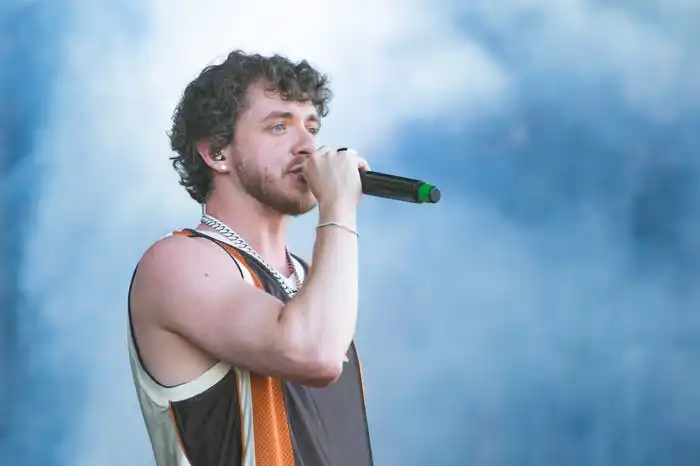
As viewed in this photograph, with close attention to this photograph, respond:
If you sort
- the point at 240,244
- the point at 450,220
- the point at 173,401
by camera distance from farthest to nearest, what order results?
the point at 450,220, the point at 240,244, the point at 173,401

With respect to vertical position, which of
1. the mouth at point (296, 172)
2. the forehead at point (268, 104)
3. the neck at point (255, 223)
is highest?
the forehead at point (268, 104)

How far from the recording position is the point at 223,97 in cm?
165

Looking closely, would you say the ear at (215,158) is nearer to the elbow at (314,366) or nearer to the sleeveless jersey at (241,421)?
the sleeveless jersey at (241,421)

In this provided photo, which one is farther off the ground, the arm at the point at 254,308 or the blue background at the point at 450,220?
the blue background at the point at 450,220

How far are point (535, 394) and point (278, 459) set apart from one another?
48.3 inches

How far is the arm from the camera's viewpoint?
4.27ft

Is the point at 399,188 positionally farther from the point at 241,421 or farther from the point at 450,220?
the point at 450,220

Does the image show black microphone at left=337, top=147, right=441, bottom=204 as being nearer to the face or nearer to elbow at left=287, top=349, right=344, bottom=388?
the face

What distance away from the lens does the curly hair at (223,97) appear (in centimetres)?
164

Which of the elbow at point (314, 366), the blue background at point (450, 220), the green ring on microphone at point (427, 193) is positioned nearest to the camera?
the elbow at point (314, 366)

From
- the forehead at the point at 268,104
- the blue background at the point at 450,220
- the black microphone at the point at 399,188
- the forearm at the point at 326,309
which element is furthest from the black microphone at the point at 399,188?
the blue background at the point at 450,220

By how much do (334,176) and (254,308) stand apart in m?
0.23

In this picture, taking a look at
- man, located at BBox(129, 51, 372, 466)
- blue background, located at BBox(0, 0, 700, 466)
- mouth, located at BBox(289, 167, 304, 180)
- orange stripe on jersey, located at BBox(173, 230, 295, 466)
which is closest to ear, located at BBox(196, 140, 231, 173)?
man, located at BBox(129, 51, 372, 466)

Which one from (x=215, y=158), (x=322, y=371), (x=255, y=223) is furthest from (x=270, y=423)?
(x=215, y=158)
